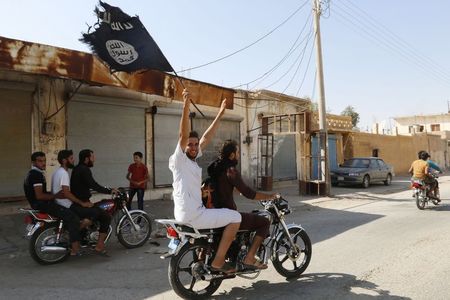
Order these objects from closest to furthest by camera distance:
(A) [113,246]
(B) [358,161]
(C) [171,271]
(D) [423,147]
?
(C) [171,271] < (A) [113,246] < (B) [358,161] < (D) [423,147]

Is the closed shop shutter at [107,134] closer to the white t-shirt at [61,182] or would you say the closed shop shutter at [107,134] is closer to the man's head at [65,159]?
the man's head at [65,159]

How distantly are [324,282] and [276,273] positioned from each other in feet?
2.32

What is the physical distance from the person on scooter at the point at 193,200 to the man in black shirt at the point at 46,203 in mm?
2844

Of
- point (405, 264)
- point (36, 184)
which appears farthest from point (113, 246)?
point (405, 264)

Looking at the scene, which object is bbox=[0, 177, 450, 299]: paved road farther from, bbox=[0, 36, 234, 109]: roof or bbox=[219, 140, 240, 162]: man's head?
bbox=[0, 36, 234, 109]: roof

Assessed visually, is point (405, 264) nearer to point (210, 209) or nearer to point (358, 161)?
point (210, 209)

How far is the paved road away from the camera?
5.10 m

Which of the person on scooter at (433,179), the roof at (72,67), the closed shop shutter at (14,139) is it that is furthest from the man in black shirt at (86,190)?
the person on scooter at (433,179)

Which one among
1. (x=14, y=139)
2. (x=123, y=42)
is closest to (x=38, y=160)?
(x=123, y=42)

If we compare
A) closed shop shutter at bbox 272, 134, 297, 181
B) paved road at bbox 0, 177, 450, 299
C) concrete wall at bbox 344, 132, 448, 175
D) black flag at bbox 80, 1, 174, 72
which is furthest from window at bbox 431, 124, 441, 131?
black flag at bbox 80, 1, 174, 72

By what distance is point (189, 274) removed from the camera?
489 centimetres

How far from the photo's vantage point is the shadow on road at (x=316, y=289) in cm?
489

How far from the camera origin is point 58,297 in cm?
513

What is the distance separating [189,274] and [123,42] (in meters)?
5.00
